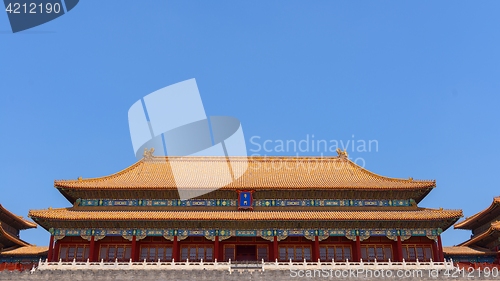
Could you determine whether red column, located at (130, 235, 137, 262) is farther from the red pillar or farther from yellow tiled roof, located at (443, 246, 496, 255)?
yellow tiled roof, located at (443, 246, 496, 255)

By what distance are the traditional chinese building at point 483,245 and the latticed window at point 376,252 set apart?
6498 millimetres

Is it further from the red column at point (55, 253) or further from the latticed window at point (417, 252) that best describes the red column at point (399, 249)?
the red column at point (55, 253)

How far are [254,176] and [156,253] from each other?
1024 centimetres

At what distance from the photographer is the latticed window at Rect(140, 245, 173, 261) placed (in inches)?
1428

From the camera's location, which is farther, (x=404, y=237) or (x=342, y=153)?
(x=342, y=153)

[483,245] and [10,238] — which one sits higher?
[10,238]

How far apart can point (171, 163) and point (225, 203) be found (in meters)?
7.88

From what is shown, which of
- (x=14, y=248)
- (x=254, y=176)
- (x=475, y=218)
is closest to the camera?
(x=254, y=176)

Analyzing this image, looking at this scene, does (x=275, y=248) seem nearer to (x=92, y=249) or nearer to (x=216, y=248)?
(x=216, y=248)

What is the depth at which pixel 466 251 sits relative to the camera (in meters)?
40.1

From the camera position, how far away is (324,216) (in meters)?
35.6

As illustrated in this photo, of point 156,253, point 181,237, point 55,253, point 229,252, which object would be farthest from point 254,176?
point 55,253

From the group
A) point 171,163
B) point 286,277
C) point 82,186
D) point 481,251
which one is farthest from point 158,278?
point 481,251

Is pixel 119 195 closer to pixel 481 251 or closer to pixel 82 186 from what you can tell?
pixel 82 186
